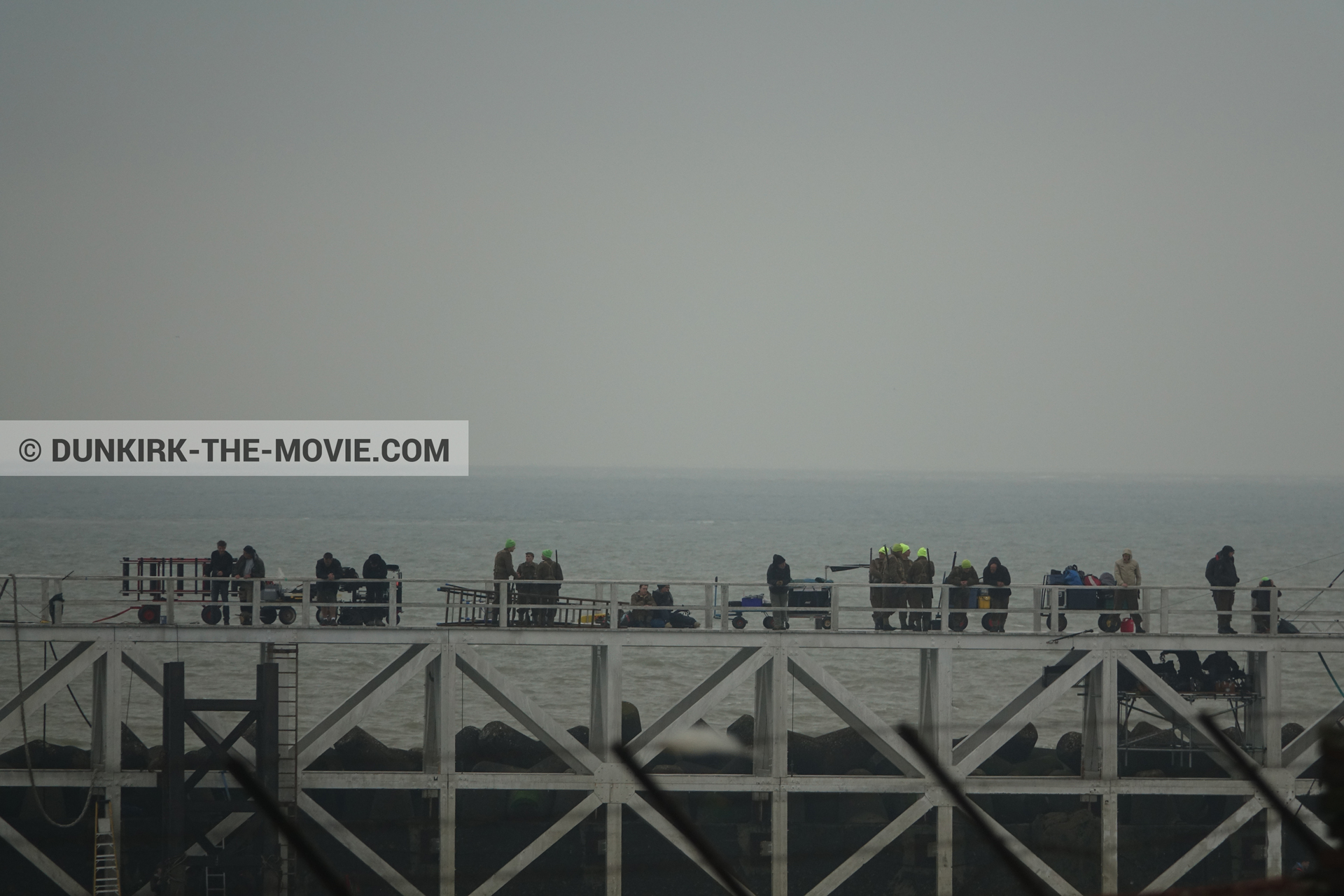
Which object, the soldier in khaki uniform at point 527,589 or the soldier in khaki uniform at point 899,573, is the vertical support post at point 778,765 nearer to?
the soldier in khaki uniform at point 899,573

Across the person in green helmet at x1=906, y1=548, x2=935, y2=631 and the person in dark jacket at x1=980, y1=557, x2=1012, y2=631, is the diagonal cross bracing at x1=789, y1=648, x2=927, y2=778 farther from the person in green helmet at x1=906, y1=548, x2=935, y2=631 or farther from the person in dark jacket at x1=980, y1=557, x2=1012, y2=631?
the person in dark jacket at x1=980, y1=557, x2=1012, y2=631

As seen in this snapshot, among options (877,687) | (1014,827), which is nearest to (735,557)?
(877,687)

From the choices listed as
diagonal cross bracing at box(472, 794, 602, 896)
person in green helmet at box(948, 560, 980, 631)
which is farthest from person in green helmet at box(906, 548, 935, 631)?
diagonal cross bracing at box(472, 794, 602, 896)

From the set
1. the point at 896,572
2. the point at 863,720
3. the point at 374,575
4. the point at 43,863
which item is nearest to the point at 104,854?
the point at 43,863

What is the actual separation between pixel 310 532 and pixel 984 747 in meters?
145

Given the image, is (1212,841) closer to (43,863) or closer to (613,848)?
(613,848)

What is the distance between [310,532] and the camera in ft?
554

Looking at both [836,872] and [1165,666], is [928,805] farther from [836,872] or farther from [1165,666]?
[1165,666]

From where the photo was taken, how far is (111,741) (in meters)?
28.2

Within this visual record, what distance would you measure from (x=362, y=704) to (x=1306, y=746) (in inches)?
685

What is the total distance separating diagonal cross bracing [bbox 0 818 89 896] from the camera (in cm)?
2875

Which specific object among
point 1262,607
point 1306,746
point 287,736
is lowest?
point 1306,746

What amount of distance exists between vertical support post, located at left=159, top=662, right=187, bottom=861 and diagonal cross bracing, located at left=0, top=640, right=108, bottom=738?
1641 millimetres

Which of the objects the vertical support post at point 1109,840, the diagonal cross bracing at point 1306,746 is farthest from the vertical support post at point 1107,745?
the diagonal cross bracing at point 1306,746
